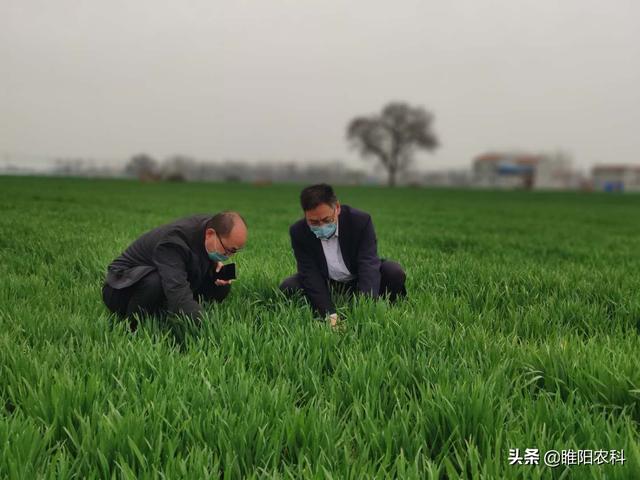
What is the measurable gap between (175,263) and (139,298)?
406 millimetres

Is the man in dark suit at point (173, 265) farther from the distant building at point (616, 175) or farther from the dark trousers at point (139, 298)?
the distant building at point (616, 175)

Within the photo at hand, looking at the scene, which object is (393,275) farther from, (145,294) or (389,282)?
(145,294)

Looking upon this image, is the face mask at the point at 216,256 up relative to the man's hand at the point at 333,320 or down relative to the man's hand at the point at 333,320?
up

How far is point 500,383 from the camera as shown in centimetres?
240

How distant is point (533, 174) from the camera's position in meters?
103

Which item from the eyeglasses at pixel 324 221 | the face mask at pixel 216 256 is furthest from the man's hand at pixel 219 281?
the eyeglasses at pixel 324 221

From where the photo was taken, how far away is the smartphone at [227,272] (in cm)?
392

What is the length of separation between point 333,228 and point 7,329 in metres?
2.46

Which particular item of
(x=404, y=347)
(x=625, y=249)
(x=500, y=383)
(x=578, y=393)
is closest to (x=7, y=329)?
(x=404, y=347)

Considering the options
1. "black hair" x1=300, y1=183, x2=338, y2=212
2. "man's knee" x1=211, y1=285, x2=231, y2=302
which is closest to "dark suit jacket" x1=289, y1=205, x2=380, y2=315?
"black hair" x1=300, y1=183, x2=338, y2=212

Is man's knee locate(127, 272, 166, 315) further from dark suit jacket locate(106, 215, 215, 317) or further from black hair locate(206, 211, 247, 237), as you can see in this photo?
black hair locate(206, 211, 247, 237)

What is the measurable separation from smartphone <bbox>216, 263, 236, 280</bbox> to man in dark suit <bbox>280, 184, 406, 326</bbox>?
56cm

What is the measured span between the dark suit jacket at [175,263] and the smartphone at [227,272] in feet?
0.23

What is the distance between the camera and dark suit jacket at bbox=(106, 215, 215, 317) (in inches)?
133
